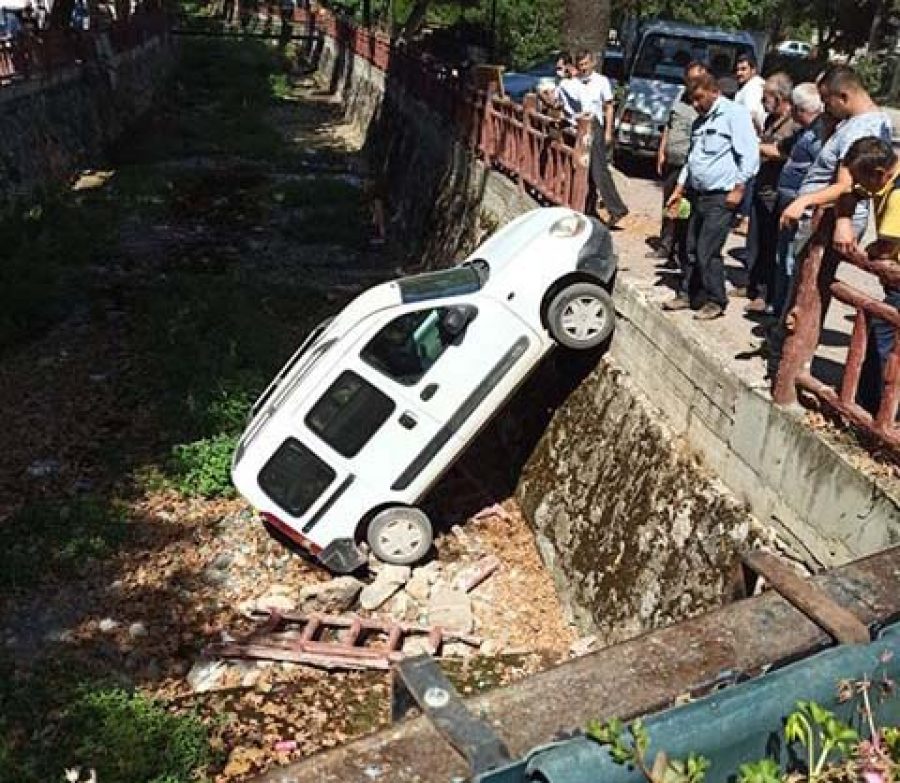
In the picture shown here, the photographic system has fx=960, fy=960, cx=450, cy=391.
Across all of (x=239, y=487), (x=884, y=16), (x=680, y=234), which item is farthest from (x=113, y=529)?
(x=884, y=16)

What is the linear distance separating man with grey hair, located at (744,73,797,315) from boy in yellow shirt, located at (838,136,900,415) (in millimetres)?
2245

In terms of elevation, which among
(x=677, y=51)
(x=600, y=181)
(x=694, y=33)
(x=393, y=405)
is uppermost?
(x=694, y=33)

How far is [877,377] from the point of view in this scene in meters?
5.20

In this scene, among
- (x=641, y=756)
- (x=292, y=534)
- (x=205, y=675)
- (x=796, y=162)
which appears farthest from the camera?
(x=292, y=534)

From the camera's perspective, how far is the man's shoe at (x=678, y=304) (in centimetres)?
723

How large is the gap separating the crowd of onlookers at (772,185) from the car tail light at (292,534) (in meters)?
3.31

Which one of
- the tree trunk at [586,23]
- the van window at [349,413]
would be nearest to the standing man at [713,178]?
the van window at [349,413]

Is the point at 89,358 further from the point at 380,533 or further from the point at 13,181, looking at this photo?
the point at 13,181

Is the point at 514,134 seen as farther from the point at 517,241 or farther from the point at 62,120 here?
the point at 62,120

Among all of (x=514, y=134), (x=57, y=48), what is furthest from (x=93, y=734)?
(x=57, y=48)

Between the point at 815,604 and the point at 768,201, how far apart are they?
624 cm

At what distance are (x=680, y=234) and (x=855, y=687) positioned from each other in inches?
258

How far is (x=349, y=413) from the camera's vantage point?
7441 millimetres

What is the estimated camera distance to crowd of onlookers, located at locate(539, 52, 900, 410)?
4.91 metres
